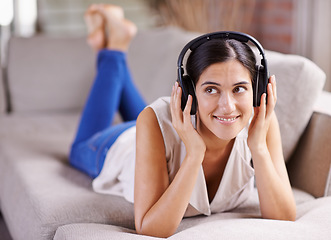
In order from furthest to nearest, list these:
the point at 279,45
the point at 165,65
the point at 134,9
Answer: the point at 134,9 < the point at 279,45 < the point at 165,65

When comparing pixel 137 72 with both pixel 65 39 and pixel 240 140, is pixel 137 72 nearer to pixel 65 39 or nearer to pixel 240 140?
pixel 65 39

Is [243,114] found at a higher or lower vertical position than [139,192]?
higher

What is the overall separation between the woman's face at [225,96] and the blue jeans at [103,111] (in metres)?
0.64

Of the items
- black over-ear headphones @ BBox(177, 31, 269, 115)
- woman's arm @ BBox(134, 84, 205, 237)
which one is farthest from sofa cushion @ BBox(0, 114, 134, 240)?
black over-ear headphones @ BBox(177, 31, 269, 115)

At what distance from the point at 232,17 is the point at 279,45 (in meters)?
0.40

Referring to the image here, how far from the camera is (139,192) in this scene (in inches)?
49.6

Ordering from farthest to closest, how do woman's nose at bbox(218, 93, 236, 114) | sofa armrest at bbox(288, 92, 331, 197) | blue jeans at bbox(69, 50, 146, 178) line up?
1. blue jeans at bbox(69, 50, 146, 178)
2. sofa armrest at bbox(288, 92, 331, 197)
3. woman's nose at bbox(218, 93, 236, 114)

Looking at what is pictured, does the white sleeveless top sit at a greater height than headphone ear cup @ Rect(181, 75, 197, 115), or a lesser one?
lesser

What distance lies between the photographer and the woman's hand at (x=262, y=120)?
1236 millimetres

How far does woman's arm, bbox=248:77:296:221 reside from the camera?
4.16 feet

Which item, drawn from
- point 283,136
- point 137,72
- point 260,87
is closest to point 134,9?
point 137,72

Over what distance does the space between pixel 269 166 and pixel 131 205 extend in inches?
17.4

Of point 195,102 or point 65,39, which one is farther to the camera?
point 65,39

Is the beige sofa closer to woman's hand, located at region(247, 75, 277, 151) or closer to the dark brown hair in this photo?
woman's hand, located at region(247, 75, 277, 151)
